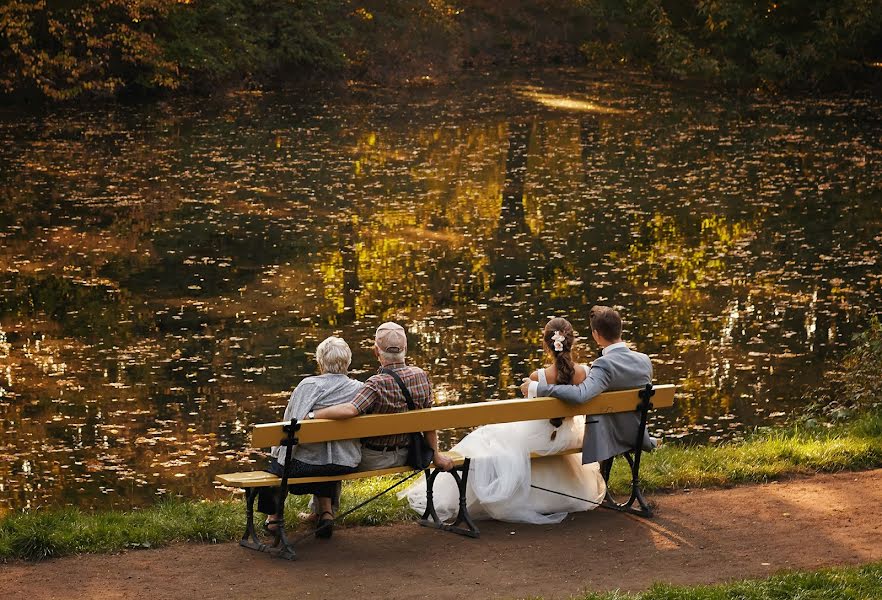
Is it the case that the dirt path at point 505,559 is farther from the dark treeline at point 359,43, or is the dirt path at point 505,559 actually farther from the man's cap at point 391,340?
the dark treeline at point 359,43

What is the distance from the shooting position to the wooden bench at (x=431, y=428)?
5.96 m

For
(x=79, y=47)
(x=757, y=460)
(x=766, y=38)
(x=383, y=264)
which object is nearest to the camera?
(x=757, y=460)

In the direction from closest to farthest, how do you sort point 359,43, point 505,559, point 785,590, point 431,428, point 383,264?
point 785,590 → point 505,559 → point 431,428 → point 383,264 → point 359,43

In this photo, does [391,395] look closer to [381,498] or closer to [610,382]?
[381,498]

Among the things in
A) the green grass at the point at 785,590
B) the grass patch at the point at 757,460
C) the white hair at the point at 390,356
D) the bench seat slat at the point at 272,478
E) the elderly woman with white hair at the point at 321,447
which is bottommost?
the grass patch at the point at 757,460

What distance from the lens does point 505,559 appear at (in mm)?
5957

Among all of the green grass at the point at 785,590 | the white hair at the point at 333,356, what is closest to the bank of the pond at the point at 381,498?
the white hair at the point at 333,356

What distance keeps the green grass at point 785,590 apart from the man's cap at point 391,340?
1.62m

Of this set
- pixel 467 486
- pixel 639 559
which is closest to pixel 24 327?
pixel 467 486

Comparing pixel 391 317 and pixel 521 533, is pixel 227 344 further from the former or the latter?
pixel 521 533

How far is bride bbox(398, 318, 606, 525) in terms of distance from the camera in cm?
648

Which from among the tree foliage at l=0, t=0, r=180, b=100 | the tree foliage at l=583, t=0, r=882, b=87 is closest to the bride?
the tree foliage at l=0, t=0, r=180, b=100

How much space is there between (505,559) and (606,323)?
1.35m

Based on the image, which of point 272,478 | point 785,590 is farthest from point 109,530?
point 785,590
